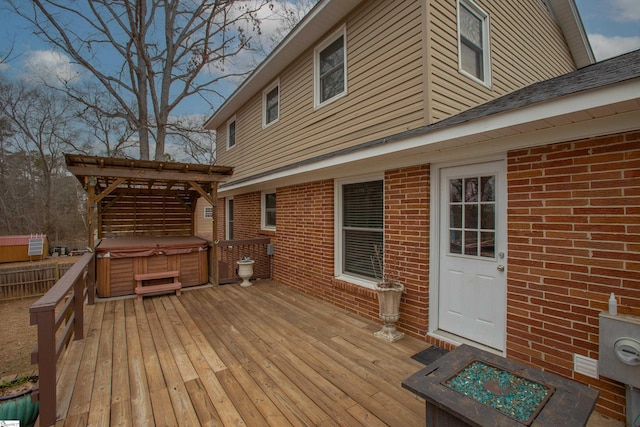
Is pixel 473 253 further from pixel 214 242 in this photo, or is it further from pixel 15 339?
pixel 15 339

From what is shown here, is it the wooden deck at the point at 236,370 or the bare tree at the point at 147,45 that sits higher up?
the bare tree at the point at 147,45

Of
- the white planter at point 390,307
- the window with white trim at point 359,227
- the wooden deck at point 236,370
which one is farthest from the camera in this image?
the window with white trim at point 359,227

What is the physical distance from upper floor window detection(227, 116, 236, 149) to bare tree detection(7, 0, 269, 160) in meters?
4.16

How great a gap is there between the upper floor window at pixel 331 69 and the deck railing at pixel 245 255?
341 cm

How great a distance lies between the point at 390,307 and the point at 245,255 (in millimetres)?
4126

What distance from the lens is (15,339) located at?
21.0 ft

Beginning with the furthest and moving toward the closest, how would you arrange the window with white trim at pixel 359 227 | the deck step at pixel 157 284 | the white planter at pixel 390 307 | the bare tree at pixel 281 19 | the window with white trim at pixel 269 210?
the bare tree at pixel 281 19
the window with white trim at pixel 269 210
the deck step at pixel 157 284
the window with white trim at pixel 359 227
the white planter at pixel 390 307

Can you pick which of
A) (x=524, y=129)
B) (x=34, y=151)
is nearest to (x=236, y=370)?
(x=524, y=129)

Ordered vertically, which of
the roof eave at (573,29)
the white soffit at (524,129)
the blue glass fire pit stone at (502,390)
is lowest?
the blue glass fire pit stone at (502,390)

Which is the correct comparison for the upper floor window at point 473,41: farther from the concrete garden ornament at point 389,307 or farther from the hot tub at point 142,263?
the hot tub at point 142,263

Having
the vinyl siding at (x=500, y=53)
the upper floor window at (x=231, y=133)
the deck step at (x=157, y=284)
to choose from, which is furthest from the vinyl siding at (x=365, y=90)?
the upper floor window at (x=231, y=133)

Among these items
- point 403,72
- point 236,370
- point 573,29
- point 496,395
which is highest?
point 573,29

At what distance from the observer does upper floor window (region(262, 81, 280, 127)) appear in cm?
715

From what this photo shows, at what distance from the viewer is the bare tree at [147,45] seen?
1100cm
